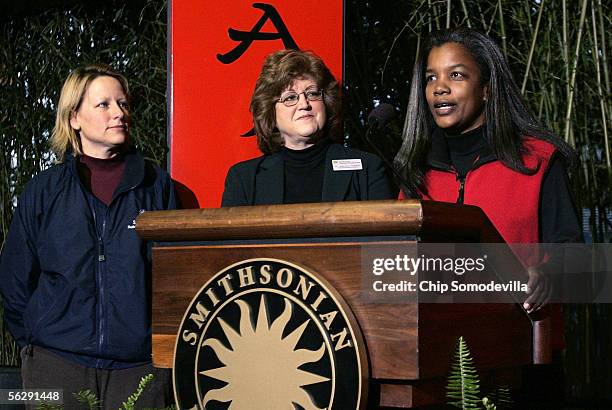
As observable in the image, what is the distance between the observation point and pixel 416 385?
119cm

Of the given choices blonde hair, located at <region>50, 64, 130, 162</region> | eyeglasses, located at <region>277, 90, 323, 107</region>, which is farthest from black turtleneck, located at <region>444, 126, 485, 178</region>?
blonde hair, located at <region>50, 64, 130, 162</region>

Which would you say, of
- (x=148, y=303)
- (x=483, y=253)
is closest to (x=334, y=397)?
(x=483, y=253)

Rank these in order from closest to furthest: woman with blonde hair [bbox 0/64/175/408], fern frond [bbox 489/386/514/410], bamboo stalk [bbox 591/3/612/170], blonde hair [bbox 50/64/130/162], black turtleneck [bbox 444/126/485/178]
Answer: fern frond [bbox 489/386/514/410] < black turtleneck [bbox 444/126/485/178] < woman with blonde hair [bbox 0/64/175/408] < blonde hair [bbox 50/64/130/162] < bamboo stalk [bbox 591/3/612/170]

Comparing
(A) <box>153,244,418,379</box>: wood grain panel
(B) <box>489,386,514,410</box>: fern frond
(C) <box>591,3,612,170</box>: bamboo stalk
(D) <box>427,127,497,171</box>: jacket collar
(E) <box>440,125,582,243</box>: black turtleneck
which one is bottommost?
Result: (B) <box>489,386,514,410</box>: fern frond

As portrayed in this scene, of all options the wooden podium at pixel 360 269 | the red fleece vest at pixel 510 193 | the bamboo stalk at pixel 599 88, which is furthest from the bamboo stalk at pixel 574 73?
the wooden podium at pixel 360 269

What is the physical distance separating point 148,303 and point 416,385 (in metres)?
1.09

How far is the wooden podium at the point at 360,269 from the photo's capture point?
118 centimetres

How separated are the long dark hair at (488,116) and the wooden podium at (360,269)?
1.33ft

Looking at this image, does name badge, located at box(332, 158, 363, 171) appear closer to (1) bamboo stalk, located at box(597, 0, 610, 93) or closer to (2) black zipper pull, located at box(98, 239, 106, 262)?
(2) black zipper pull, located at box(98, 239, 106, 262)

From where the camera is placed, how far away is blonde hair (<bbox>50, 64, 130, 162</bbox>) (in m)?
2.27

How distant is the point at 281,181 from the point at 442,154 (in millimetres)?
366

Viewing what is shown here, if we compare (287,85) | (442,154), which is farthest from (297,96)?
(442,154)

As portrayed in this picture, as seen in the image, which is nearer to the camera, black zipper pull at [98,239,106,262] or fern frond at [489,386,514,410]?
fern frond at [489,386,514,410]

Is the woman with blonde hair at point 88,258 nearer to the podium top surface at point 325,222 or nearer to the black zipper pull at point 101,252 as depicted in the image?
the black zipper pull at point 101,252
